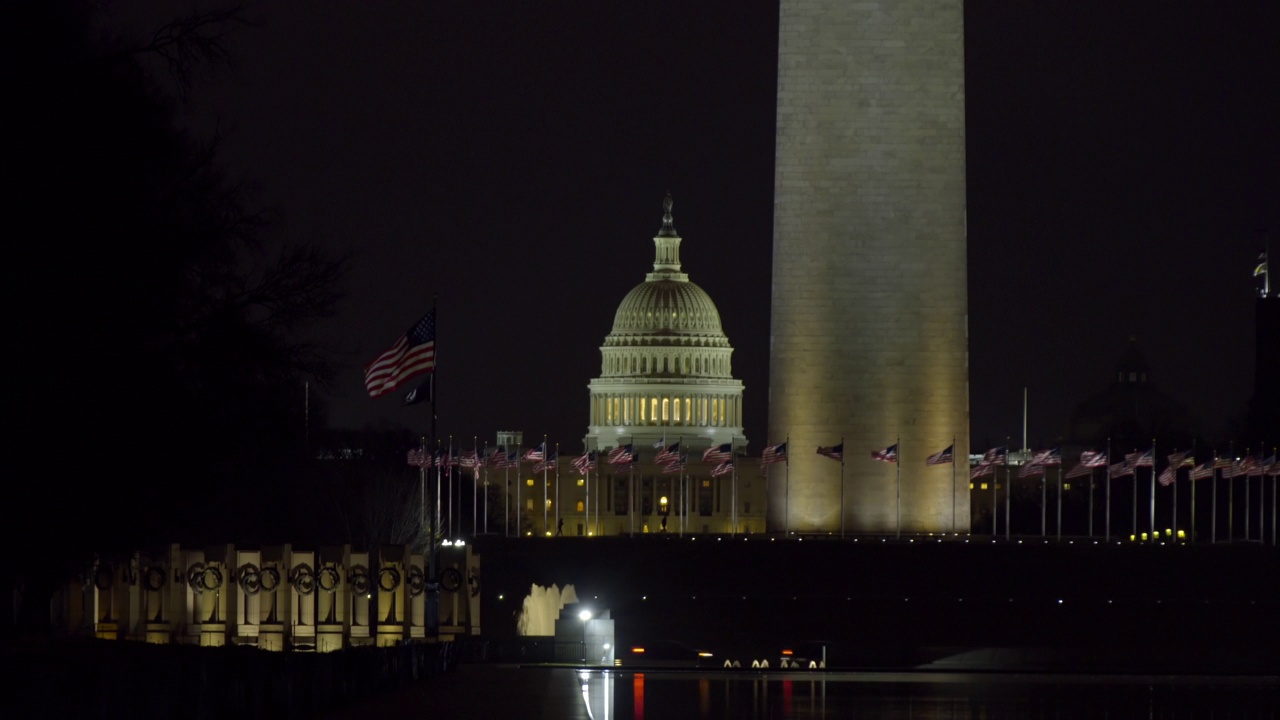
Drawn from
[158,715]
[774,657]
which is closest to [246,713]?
[158,715]

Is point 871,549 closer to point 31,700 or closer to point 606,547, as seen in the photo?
point 606,547

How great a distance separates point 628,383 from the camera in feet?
616

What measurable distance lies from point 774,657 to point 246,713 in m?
29.2

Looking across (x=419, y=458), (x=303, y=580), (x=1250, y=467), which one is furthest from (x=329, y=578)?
(x=1250, y=467)

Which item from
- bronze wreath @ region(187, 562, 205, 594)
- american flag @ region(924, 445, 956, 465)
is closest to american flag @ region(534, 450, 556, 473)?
american flag @ region(924, 445, 956, 465)

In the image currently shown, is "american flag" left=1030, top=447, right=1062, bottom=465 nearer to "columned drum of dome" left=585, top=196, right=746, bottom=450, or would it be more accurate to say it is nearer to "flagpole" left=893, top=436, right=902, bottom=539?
"flagpole" left=893, top=436, right=902, bottom=539

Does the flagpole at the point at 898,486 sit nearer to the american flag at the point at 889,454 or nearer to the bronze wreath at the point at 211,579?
the american flag at the point at 889,454

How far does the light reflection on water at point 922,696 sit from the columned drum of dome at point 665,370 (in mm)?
141500

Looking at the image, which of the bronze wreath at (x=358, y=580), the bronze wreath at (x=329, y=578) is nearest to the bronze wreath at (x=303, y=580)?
the bronze wreath at (x=329, y=578)

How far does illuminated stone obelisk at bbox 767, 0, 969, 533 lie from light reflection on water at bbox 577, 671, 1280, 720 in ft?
129

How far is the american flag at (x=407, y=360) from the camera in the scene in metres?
51.4

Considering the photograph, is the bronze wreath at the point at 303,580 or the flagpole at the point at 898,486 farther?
the flagpole at the point at 898,486

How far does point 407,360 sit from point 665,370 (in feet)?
450

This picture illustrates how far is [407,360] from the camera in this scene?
2035 inches
